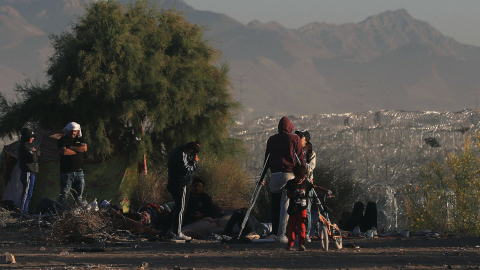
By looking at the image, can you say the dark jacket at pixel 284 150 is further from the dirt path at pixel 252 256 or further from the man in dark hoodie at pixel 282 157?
the dirt path at pixel 252 256

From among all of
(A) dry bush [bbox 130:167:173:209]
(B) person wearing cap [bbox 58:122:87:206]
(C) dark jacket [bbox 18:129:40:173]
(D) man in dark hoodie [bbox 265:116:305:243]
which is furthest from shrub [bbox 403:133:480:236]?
(C) dark jacket [bbox 18:129:40:173]

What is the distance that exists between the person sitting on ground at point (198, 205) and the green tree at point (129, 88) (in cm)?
543

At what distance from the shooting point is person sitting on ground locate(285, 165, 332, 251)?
8180 millimetres

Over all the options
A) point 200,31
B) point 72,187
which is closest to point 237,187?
point 200,31

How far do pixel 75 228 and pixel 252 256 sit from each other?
290cm

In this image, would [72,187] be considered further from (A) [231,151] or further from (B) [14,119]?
(A) [231,151]

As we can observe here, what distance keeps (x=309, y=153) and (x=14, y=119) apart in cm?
959

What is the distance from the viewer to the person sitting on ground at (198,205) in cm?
1069

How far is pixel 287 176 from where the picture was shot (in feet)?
29.8

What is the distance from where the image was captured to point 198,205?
10.8 m

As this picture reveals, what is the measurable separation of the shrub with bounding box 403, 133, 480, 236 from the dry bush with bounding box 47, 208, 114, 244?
661cm

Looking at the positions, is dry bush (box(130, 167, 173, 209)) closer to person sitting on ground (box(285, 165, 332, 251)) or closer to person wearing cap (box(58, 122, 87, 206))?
person wearing cap (box(58, 122, 87, 206))

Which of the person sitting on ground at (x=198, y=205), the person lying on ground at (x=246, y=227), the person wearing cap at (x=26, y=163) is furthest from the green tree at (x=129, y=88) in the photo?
the person lying on ground at (x=246, y=227)

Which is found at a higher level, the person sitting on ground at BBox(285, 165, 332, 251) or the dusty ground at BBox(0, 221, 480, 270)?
the person sitting on ground at BBox(285, 165, 332, 251)
